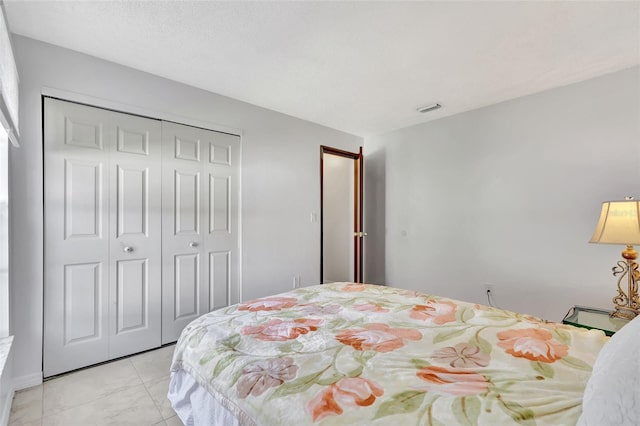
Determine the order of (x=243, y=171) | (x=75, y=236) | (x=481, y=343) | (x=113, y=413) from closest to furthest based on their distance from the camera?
(x=481, y=343) → (x=113, y=413) → (x=75, y=236) → (x=243, y=171)

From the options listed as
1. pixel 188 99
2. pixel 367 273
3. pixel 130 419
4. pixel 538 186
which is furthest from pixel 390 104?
pixel 130 419

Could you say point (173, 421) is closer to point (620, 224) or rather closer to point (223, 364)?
point (223, 364)

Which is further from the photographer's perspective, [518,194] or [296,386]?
[518,194]

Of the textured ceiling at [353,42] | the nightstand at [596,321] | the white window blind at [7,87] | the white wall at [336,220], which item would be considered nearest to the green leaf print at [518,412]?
the nightstand at [596,321]

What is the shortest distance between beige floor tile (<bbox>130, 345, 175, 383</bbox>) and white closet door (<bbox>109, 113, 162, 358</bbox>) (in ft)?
0.29

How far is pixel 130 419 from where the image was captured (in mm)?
1675

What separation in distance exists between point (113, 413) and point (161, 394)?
26cm

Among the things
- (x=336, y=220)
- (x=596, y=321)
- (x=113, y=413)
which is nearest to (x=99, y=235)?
(x=113, y=413)

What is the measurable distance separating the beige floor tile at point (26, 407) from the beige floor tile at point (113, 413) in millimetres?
87

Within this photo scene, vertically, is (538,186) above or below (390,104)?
below

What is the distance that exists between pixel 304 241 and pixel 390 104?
6.31 feet

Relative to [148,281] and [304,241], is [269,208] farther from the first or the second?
[148,281]

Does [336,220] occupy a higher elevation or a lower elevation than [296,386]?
higher

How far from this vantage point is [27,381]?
1.99 metres
